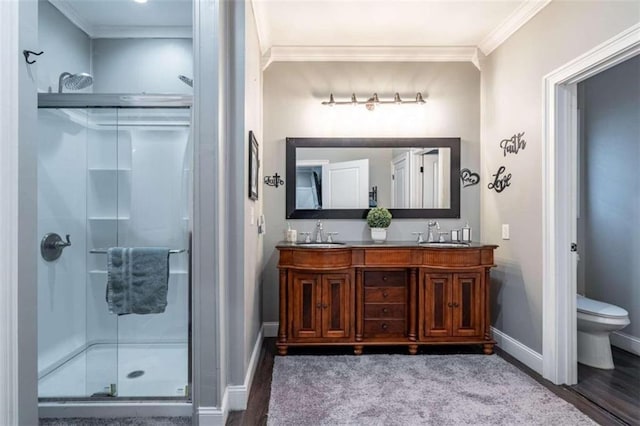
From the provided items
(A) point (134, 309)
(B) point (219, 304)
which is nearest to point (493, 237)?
(B) point (219, 304)

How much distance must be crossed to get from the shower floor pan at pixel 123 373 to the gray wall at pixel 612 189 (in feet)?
11.3

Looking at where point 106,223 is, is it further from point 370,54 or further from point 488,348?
point 488,348

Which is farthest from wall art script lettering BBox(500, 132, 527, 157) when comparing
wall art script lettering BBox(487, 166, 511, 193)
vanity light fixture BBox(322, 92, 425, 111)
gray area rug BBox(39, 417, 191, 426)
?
gray area rug BBox(39, 417, 191, 426)

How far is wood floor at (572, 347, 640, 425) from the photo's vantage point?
82.0 inches

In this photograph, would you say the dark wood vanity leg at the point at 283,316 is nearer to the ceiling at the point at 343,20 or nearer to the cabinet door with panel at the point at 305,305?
the cabinet door with panel at the point at 305,305

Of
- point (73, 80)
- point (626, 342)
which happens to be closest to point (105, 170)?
point (73, 80)

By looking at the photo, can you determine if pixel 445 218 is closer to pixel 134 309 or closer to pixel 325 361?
pixel 325 361

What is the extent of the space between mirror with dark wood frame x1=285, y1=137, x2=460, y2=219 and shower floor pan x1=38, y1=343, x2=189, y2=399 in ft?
5.14

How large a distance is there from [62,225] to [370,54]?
291 cm

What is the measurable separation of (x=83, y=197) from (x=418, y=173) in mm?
2837

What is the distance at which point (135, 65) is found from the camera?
318 centimetres

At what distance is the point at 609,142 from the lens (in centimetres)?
323

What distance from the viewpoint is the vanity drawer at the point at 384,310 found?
117 inches

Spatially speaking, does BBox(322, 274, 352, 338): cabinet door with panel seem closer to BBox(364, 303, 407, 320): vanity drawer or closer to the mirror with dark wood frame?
BBox(364, 303, 407, 320): vanity drawer
